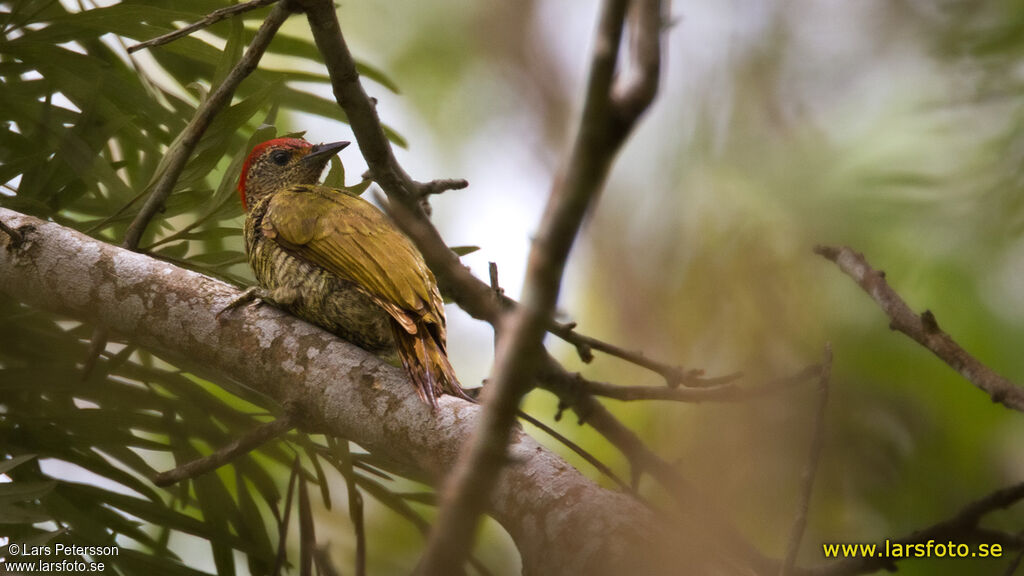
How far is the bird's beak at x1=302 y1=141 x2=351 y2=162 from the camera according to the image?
3.88 m

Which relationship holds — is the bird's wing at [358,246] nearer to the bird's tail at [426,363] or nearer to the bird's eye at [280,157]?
the bird's tail at [426,363]

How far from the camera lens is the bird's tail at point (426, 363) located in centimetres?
219

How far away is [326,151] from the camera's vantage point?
389 centimetres

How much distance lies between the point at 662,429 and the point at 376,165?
1.37 metres

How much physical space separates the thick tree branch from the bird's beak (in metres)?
1.41

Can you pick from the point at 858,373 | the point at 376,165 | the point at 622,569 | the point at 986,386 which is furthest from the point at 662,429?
the point at 376,165

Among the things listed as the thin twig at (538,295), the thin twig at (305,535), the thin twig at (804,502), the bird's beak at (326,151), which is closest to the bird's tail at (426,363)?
the thin twig at (305,535)

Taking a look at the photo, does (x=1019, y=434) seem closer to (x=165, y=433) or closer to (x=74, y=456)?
(x=165, y=433)

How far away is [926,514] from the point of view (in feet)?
6.97

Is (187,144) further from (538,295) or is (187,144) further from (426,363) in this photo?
(538,295)

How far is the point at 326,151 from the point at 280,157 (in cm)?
22

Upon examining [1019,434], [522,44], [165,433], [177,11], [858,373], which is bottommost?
[165,433]

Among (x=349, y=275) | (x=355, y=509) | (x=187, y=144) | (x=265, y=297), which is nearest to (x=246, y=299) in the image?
(x=265, y=297)

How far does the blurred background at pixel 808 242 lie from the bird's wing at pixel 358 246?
25 centimetres
